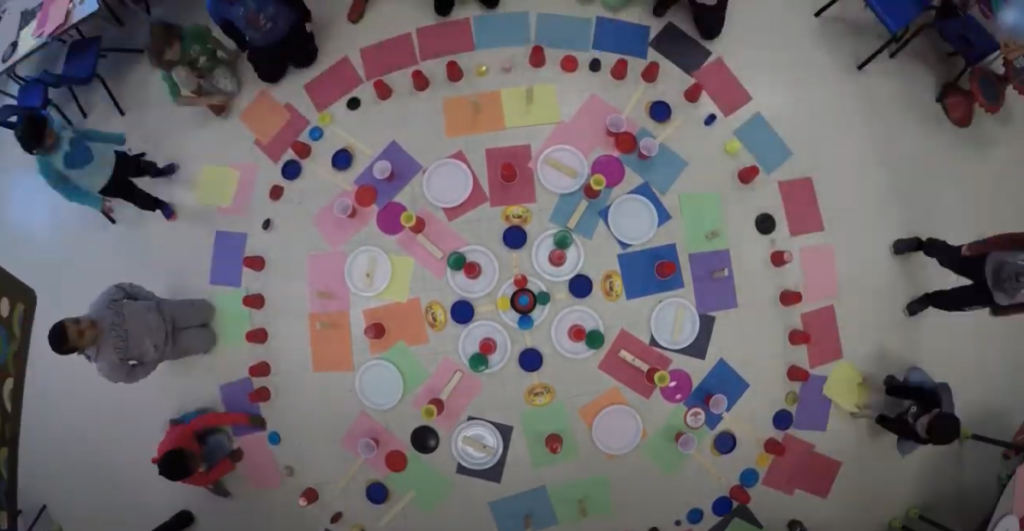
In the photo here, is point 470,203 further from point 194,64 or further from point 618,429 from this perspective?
point 194,64

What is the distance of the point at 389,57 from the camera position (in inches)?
138

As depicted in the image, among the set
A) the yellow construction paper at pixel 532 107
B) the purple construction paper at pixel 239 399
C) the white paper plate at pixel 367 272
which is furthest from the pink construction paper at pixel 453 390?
the yellow construction paper at pixel 532 107

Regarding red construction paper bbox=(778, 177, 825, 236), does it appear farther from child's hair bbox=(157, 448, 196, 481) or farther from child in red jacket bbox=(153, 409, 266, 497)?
child's hair bbox=(157, 448, 196, 481)

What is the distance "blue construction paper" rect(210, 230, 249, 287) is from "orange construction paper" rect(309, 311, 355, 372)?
473 mm

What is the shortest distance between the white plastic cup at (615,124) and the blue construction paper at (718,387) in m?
1.21

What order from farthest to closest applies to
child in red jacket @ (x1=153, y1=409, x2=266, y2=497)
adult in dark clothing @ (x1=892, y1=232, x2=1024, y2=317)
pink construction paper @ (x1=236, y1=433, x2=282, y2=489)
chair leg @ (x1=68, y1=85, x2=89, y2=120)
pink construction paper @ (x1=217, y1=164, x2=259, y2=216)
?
chair leg @ (x1=68, y1=85, x2=89, y2=120) → pink construction paper @ (x1=217, y1=164, x2=259, y2=216) → pink construction paper @ (x1=236, y1=433, x2=282, y2=489) → child in red jacket @ (x1=153, y1=409, x2=266, y2=497) → adult in dark clothing @ (x1=892, y1=232, x2=1024, y2=317)

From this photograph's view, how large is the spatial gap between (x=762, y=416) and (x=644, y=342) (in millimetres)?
666

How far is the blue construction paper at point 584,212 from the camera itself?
131 inches

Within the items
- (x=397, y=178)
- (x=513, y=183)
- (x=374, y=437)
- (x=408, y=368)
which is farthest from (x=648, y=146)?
(x=374, y=437)

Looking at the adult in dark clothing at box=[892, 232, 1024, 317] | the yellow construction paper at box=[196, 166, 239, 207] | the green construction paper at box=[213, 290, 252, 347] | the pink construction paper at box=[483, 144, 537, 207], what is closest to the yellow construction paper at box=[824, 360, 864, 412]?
the adult in dark clothing at box=[892, 232, 1024, 317]

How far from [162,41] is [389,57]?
3.41 ft

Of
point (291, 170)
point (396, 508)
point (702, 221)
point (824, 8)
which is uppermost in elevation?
point (824, 8)

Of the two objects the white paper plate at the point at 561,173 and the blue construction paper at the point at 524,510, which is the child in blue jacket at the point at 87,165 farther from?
the blue construction paper at the point at 524,510

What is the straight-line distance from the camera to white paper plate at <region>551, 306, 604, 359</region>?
10.8ft
